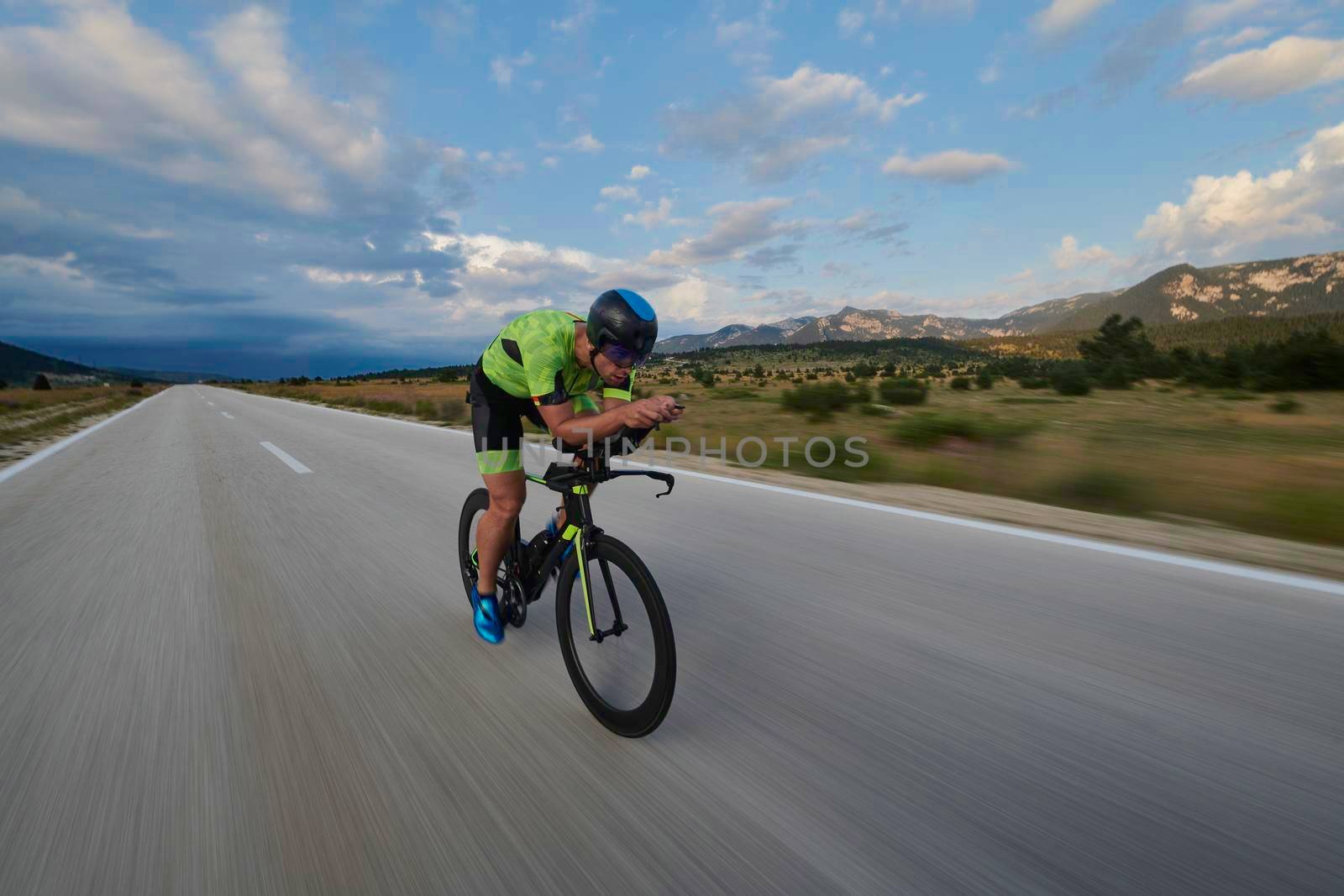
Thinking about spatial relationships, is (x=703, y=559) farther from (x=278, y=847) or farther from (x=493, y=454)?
(x=278, y=847)

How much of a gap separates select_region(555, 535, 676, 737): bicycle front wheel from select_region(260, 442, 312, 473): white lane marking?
717 centimetres

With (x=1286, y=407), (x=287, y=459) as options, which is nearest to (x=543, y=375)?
(x=287, y=459)

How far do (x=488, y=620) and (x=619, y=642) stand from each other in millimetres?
969

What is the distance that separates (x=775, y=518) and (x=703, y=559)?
122 centimetres

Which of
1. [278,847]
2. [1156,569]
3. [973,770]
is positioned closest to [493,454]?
[278,847]

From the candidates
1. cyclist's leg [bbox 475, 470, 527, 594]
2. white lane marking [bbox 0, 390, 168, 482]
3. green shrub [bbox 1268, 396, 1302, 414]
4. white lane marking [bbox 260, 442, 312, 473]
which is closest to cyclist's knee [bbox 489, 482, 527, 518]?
cyclist's leg [bbox 475, 470, 527, 594]

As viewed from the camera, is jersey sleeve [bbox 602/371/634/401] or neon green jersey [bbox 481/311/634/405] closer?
neon green jersey [bbox 481/311/634/405]

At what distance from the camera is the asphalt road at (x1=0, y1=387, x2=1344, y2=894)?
162 centimetres

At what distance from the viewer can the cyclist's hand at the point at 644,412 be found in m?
1.92

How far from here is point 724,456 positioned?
9.68m

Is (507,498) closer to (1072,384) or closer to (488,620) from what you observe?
(488,620)

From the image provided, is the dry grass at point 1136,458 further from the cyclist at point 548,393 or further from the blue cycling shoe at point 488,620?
the blue cycling shoe at point 488,620

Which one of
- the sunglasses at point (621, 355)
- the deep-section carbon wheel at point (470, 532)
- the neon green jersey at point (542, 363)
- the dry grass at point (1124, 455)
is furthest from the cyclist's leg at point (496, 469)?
the dry grass at point (1124, 455)

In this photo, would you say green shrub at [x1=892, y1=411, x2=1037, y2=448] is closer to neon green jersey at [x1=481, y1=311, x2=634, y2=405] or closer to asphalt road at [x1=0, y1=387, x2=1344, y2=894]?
asphalt road at [x1=0, y1=387, x2=1344, y2=894]
